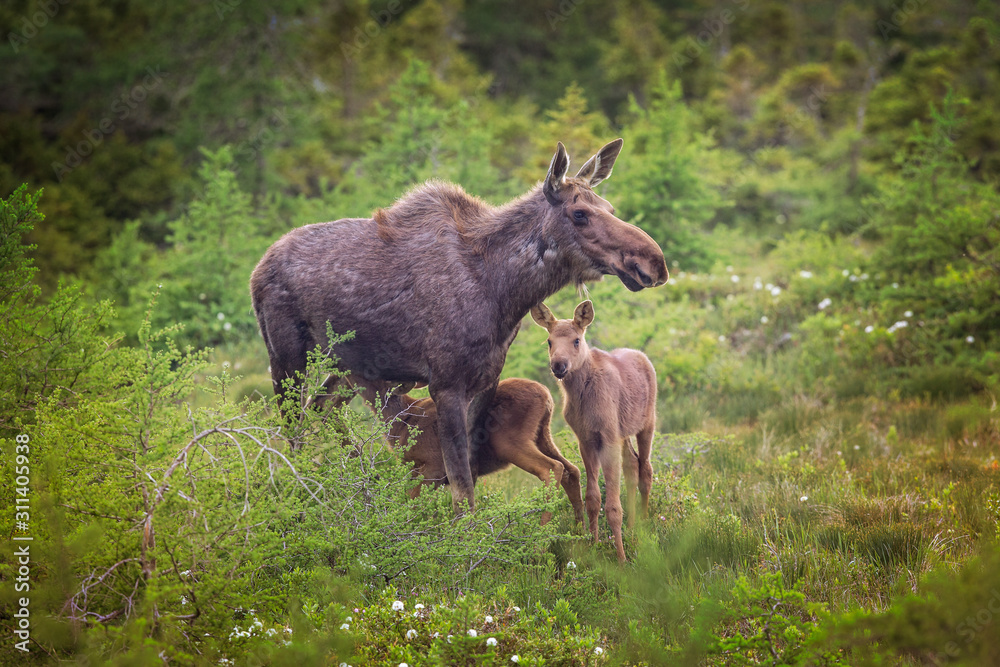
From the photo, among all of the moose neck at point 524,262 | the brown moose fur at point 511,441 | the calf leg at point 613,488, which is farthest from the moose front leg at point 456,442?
the calf leg at point 613,488

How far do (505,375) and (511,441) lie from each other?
3240 mm

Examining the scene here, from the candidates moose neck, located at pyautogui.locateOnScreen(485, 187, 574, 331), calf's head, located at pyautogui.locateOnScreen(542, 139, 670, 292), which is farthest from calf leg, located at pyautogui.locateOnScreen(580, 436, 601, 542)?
calf's head, located at pyautogui.locateOnScreen(542, 139, 670, 292)

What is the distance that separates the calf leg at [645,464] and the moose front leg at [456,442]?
5.41 feet

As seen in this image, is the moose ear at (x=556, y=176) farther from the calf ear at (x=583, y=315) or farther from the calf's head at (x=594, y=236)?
the calf ear at (x=583, y=315)

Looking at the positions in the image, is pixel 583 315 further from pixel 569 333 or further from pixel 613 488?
pixel 613 488

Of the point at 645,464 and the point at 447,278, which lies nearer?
the point at 447,278

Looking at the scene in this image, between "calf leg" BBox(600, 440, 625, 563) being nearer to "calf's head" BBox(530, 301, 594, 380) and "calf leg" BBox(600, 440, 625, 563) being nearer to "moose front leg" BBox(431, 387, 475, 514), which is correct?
"calf's head" BBox(530, 301, 594, 380)

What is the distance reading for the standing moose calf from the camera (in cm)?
561

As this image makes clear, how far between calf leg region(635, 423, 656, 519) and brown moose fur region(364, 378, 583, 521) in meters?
0.63

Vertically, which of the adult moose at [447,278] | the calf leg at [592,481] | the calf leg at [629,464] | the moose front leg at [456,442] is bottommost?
the calf leg at [629,464]

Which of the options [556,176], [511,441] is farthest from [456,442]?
[556,176]

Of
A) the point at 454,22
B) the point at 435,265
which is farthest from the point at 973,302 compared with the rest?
the point at 454,22

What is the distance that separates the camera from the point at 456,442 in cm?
543

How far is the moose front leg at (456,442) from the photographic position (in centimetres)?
539
